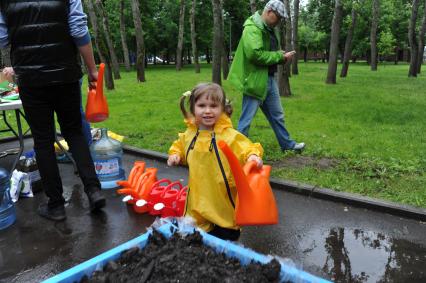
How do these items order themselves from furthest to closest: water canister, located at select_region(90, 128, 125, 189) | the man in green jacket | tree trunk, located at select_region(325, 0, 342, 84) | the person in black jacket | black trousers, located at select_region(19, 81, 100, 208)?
1. tree trunk, located at select_region(325, 0, 342, 84)
2. the man in green jacket
3. water canister, located at select_region(90, 128, 125, 189)
4. black trousers, located at select_region(19, 81, 100, 208)
5. the person in black jacket

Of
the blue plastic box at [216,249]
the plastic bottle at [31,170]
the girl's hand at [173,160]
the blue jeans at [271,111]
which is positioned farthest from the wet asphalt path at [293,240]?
the blue jeans at [271,111]

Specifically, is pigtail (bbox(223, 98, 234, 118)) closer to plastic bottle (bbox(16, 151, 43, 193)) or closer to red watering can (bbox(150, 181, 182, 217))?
red watering can (bbox(150, 181, 182, 217))

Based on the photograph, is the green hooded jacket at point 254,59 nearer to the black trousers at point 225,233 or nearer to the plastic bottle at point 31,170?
the plastic bottle at point 31,170

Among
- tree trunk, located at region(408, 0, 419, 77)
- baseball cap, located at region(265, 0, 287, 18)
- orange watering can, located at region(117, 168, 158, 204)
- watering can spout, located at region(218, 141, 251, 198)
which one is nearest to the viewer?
watering can spout, located at region(218, 141, 251, 198)

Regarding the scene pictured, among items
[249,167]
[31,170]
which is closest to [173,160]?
[249,167]

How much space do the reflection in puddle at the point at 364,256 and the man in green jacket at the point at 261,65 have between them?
2.13 m

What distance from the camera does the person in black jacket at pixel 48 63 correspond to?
3215 mm

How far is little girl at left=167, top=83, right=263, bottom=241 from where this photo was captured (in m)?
2.57

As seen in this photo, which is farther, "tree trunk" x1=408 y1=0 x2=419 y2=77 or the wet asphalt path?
"tree trunk" x1=408 y1=0 x2=419 y2=77

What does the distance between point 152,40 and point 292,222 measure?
127 feet

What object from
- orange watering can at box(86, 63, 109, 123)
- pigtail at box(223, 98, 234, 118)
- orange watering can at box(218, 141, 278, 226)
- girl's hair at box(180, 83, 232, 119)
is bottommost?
orange watering can at box(218, 141, 278, 226)

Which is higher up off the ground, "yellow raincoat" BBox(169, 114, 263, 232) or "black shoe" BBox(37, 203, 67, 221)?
"yellow raincoat" BBox(169, 114, 263, 232)

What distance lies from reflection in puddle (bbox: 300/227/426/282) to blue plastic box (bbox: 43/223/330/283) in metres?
1.11

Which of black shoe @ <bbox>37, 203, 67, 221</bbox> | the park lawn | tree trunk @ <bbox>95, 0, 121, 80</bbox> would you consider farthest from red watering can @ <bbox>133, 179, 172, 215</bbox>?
tree trunk @ <bbox>95, 0, 121, 80</bbox>
